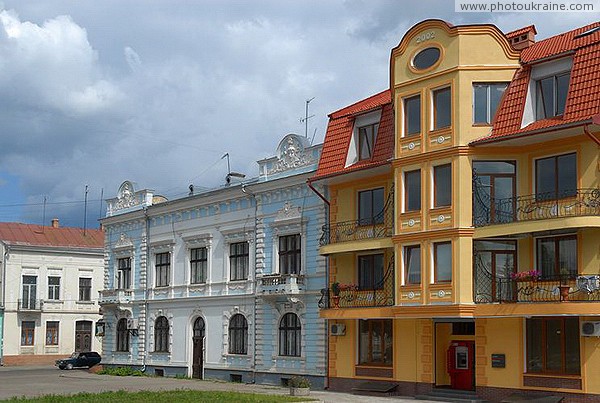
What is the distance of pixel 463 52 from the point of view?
26438 millimetres

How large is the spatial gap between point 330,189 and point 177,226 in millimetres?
11790

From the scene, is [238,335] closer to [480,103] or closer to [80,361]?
[480,103]

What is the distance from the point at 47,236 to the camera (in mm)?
65500

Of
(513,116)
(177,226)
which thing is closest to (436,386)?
(513,116)

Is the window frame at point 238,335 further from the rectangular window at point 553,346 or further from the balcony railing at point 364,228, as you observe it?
the rectangular window at point 553,346

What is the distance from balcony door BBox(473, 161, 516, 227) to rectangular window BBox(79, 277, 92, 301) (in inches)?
1755

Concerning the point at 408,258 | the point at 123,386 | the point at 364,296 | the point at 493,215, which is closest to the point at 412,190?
the point at 408,258

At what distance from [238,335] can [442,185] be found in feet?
47.5

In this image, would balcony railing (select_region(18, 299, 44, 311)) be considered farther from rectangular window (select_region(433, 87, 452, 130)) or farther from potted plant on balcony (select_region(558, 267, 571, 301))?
potted plant on balcony (select_region(558, 267, 571, 301))

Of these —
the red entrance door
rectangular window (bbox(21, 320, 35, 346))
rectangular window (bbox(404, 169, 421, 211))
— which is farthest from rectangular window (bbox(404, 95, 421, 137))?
rectangular window (bbox(21, 320, 35, 346))

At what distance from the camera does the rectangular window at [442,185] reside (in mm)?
26453

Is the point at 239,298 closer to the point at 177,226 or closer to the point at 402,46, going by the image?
the point at 177,226

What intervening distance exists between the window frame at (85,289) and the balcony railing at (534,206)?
44.6m

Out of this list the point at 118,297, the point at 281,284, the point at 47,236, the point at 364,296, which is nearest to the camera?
the point at 364,296
